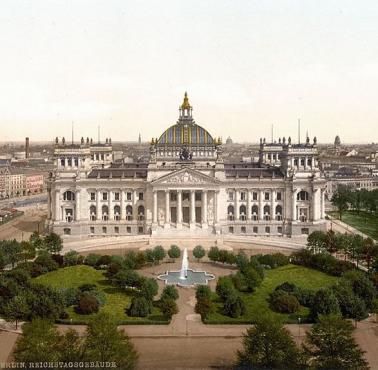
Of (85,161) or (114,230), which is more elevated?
(85,161)

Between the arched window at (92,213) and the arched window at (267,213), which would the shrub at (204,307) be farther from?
the arched window at (92,213)

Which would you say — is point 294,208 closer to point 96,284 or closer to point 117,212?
point 117,212

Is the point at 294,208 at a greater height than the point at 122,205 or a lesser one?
lesser

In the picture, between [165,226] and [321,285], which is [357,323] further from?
[165,226]

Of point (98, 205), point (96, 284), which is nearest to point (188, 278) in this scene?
point (96, 284)

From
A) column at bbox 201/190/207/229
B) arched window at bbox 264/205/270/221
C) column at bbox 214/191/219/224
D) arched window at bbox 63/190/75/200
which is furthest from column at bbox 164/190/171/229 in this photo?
arched window at bbox 264/205/270/221

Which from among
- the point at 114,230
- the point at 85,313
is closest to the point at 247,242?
the point at 114,230
